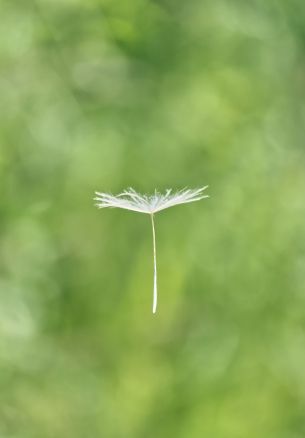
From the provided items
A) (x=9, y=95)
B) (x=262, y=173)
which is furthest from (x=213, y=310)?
(x=9, y=95)

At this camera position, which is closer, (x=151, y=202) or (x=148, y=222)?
(x=151, y=202)

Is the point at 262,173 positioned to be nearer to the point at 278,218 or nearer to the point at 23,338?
the point at 278,218

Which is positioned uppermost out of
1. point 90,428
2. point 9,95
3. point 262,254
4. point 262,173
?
point 9,95

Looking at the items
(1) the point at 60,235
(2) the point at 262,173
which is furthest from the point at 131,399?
(2) the point at 262,173

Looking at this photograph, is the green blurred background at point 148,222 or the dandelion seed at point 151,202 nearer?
the dandelion seed at point 151,202

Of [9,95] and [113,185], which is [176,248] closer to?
[113,185]

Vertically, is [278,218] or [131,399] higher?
[278,218]

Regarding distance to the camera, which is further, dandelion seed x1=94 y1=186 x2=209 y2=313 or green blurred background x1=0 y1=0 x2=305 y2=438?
green blurred background x1=0 y1=0 x2=305 y2=438
